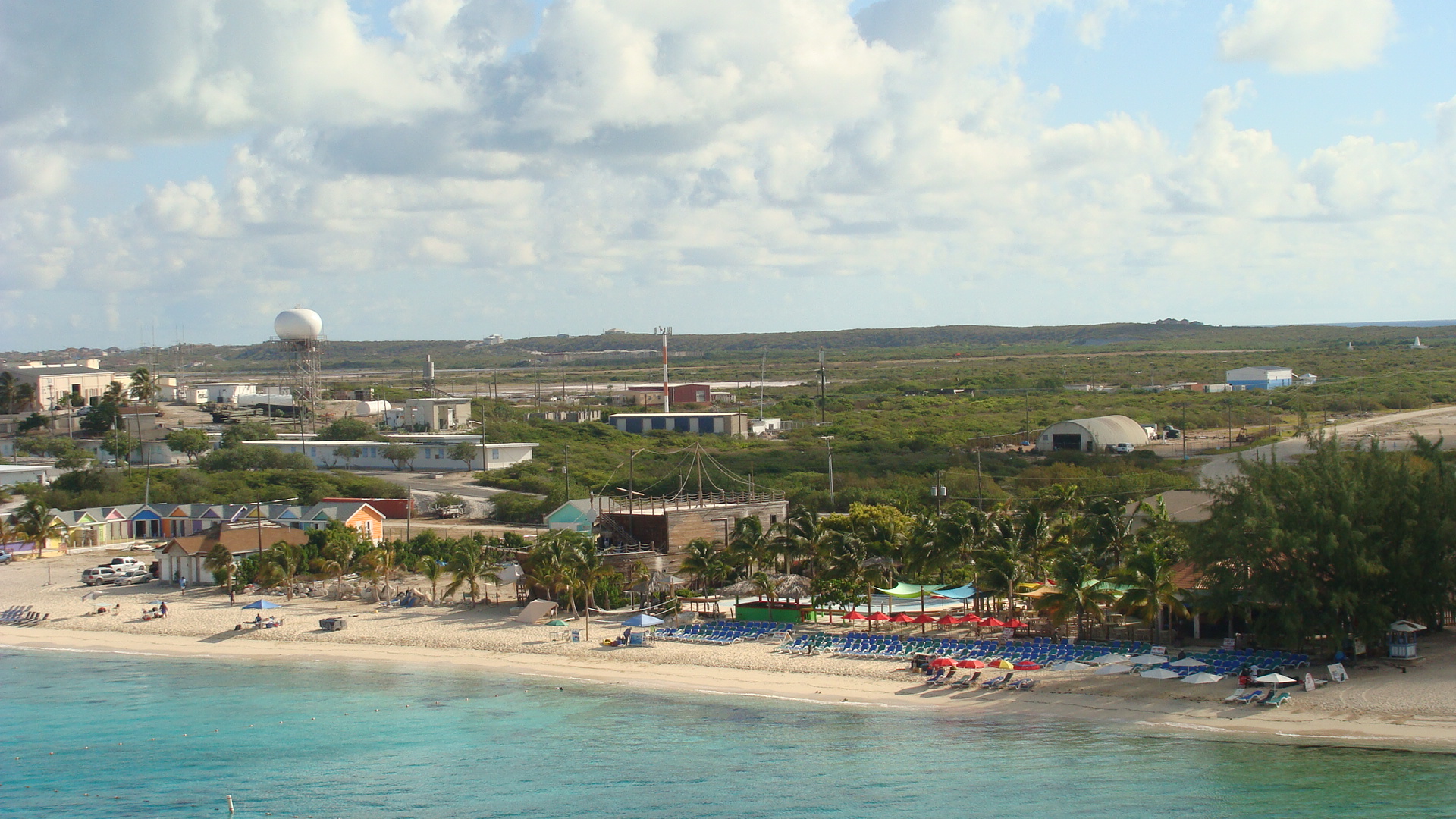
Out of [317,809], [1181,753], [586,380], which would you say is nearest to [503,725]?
[317,809]

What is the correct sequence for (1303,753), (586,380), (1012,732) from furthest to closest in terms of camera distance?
1. (586,380)
2. (1012,732)
3. (1303,753)

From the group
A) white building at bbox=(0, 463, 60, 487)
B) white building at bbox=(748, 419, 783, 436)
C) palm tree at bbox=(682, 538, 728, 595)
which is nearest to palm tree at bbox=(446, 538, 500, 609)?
palm tree at bbox=(682, 538, 728, 595)

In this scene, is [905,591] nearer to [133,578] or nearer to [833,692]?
[833,692]

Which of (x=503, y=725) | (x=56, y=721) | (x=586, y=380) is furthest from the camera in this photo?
(x=586, y=380)

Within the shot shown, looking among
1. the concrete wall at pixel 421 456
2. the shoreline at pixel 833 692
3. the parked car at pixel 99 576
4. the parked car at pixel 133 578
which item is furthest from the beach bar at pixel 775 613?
the concrete wall at pixel 421 456

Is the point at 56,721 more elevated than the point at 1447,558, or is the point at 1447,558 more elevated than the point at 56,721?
the point at 1447,558

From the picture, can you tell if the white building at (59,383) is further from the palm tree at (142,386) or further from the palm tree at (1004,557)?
the palm tree at (1004,557)

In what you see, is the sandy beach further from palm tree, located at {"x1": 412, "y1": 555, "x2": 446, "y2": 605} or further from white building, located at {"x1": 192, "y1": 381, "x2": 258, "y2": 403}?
white building, located at {"x1": 192, "y1": 381, "x2": 258, "y2": 403}

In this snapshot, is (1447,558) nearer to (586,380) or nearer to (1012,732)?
(1012,732)
